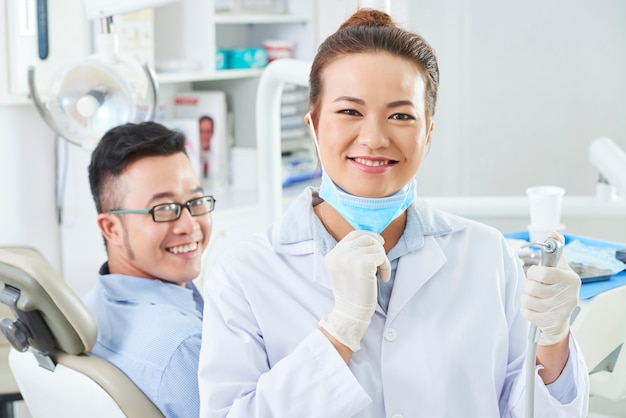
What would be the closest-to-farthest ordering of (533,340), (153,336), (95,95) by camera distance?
(533,340) < (153,336) < (95,95)

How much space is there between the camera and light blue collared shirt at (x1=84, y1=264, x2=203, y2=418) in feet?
4.94

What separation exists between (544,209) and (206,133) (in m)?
1.74

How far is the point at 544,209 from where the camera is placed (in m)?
2.02

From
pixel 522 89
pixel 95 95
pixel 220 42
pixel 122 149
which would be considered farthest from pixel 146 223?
pixel 220 42

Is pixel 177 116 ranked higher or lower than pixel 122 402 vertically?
higher

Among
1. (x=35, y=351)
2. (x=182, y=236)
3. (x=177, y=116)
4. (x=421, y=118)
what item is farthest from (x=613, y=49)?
(x=35, y=351)

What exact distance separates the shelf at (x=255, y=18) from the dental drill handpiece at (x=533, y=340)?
2.35 meters

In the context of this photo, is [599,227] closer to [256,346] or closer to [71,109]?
[71,109]

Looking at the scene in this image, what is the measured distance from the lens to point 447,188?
3295mm

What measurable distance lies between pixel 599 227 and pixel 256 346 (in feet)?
7.28

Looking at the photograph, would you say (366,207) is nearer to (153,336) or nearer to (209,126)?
(153,336)

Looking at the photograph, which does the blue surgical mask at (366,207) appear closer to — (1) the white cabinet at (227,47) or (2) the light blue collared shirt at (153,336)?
(2) the light blue collared shirt at (153,336)

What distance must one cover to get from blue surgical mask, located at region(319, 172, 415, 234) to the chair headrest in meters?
0.49

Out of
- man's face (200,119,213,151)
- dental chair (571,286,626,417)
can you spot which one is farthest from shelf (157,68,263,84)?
dental chair (571,286,626,417)
